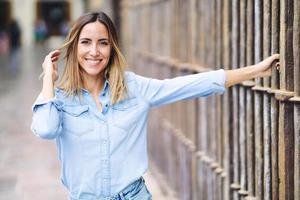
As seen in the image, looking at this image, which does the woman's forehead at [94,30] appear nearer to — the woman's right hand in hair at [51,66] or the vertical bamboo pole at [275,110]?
the woman's right hand in hair at [51,66]

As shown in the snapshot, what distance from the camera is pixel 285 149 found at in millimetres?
4141

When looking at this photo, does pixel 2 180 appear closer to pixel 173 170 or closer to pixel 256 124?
pixel 173 170

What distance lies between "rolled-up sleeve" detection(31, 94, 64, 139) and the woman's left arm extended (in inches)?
36.1

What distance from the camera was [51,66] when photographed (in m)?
3.98

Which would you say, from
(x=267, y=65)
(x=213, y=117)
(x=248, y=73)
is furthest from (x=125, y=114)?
(x=213, y=117)

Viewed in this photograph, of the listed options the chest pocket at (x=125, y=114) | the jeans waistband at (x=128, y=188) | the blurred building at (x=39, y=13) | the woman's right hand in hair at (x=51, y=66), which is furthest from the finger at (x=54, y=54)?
the blurred building at (x=39, y=13)

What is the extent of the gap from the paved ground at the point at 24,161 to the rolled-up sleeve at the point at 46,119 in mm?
4920

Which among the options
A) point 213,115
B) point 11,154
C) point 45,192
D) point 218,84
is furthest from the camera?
point 11,154

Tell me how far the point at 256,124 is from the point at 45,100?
1.55 m

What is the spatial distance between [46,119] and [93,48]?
459 millimetres

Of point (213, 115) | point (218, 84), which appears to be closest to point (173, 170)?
point (213, 115)

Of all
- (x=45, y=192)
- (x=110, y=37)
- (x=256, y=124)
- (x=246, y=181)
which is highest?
(x=110, y=37)

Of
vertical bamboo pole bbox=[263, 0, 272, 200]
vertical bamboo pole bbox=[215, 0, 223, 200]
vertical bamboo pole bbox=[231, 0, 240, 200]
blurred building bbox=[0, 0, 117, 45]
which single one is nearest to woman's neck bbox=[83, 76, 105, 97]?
vertical bamboo pole bbox=[263, 0, 272, 200]

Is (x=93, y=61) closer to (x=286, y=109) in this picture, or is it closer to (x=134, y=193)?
(x=134, y=193)
